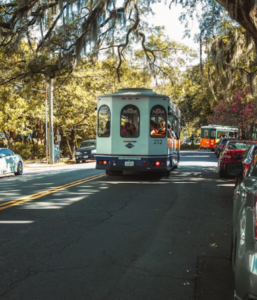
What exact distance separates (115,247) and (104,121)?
10309 mm

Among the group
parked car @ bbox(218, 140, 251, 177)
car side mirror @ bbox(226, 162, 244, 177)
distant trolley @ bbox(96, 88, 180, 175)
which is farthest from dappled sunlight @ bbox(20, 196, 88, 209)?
parked car @ bbox(218, 140, 251, 177)

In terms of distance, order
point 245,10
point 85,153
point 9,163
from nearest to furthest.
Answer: point 245,10 → point 9,163 → point 85,153

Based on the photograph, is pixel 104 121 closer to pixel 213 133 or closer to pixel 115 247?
pixel 115 247

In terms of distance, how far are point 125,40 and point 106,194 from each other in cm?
1040

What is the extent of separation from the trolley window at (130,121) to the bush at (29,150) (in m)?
24.4

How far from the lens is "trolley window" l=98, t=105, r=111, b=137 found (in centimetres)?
1594

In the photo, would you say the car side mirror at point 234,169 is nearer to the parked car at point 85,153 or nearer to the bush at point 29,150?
the parked car at point 85,153

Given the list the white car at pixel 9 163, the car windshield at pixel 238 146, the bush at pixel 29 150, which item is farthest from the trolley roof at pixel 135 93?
the bush at pixel 29 150

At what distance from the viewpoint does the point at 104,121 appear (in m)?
16.0

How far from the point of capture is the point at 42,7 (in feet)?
47.1

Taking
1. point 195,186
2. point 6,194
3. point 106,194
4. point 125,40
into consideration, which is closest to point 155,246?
point 106,194

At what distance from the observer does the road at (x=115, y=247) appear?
4.43 meters

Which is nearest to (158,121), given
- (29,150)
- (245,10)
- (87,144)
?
(245,10)

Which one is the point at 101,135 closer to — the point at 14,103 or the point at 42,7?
the point at 42,7
